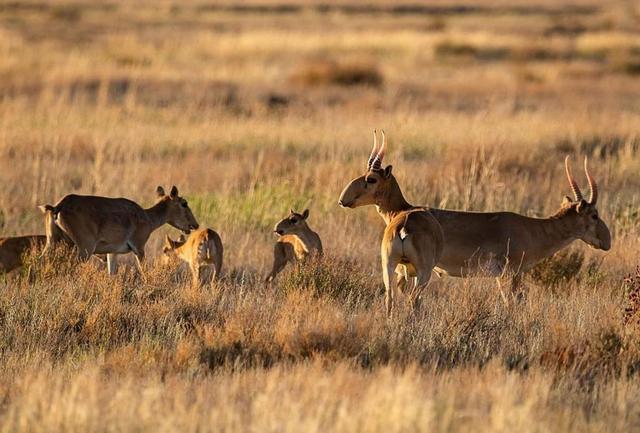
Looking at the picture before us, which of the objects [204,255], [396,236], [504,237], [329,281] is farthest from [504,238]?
[204,255]

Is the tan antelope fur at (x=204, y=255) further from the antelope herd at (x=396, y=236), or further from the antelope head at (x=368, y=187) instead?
the antelope head at (x=368, y=187)

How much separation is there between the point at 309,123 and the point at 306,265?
39.6 feet

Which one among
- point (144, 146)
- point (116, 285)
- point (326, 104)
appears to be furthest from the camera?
point (326, 104)

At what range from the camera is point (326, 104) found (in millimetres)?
28078

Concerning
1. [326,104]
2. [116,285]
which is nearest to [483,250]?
[116,285]

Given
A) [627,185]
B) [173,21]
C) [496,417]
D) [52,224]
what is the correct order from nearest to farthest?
1. [496,417]
2. [52,224]
3. [627,185]
4. [173,21]

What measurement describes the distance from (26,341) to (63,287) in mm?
1499

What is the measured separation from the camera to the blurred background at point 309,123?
642 inches

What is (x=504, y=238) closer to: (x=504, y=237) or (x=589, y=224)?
(x=504, y=237)

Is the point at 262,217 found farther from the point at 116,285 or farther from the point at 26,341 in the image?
the point at 26,341

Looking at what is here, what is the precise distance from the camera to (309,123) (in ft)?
77.4

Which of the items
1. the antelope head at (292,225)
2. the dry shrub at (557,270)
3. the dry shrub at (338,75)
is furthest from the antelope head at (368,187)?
the dry shrub at (338,75)

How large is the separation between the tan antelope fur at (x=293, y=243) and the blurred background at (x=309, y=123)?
652 millimetres

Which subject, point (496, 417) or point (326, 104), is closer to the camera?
point (496, 417)
